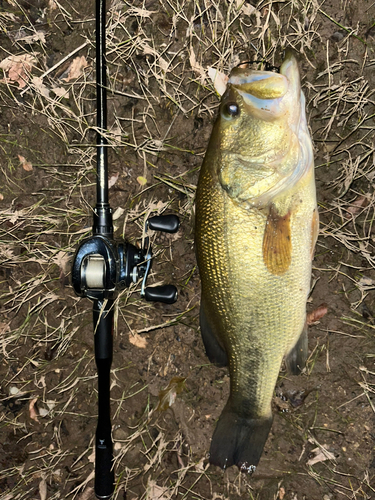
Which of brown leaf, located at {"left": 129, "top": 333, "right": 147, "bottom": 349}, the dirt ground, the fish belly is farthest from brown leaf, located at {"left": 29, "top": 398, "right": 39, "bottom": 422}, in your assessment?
the fish belly

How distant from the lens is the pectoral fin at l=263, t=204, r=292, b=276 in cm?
176

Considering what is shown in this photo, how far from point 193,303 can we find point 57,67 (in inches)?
71.2

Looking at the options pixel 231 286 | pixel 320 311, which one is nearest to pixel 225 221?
pixel 231 286

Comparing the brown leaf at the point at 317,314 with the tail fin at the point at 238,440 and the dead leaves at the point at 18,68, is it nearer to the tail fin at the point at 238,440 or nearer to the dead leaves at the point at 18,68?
the tail fin at the point at 238,440

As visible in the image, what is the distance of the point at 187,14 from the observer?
229 cm

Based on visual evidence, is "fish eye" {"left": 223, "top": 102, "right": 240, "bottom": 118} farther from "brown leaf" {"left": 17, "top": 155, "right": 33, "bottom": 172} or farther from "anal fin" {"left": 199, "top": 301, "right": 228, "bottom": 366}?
"brown leaf" {"left": 17, "top": 155, "right": 33, "bottom": 172}

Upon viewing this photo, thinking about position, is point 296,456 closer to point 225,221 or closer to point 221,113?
point 225,221

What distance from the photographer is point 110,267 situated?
1923mm

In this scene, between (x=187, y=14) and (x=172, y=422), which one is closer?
(x=187, y=14)

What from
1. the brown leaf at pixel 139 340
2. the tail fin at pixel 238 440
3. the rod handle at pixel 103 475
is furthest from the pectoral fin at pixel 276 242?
the rod handle at pixel 103 475

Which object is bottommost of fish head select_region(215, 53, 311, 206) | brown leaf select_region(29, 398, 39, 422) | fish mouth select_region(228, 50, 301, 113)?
brown leaf select_region(29, 398, 39, 422)

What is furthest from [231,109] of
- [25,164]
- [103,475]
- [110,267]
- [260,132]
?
[103,475]

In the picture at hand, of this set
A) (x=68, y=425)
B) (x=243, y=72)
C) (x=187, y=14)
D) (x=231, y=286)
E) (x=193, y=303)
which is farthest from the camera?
(x=68, y=425)

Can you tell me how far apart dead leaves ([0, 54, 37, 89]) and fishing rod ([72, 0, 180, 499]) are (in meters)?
0.70
